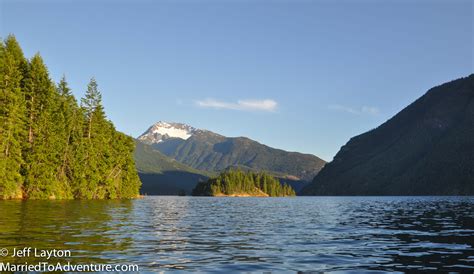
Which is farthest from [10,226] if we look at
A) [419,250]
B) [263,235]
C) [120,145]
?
[120,145]

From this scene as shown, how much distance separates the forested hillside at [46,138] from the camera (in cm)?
7556

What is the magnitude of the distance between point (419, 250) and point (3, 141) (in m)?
71.4

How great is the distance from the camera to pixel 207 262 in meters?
17.8

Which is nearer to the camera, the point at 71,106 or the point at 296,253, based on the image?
the point at 296,253

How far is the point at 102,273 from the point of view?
15.1m

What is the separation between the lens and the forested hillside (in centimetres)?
7556

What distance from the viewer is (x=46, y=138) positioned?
86.8m

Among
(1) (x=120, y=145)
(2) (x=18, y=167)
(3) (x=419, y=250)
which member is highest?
(1) (x=120, y=145)

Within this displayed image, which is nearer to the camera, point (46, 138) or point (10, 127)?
point (10, 127)

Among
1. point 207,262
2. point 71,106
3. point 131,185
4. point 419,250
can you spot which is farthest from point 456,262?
point 131,185

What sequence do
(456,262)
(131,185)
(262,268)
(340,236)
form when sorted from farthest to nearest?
(131,185), (340,236), (456,262), (262,268)

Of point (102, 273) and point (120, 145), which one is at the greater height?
point (120, 145)

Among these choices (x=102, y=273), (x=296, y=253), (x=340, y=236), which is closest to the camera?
(x=102, y=273)

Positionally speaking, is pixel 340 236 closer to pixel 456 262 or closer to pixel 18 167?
pixel 456 262
